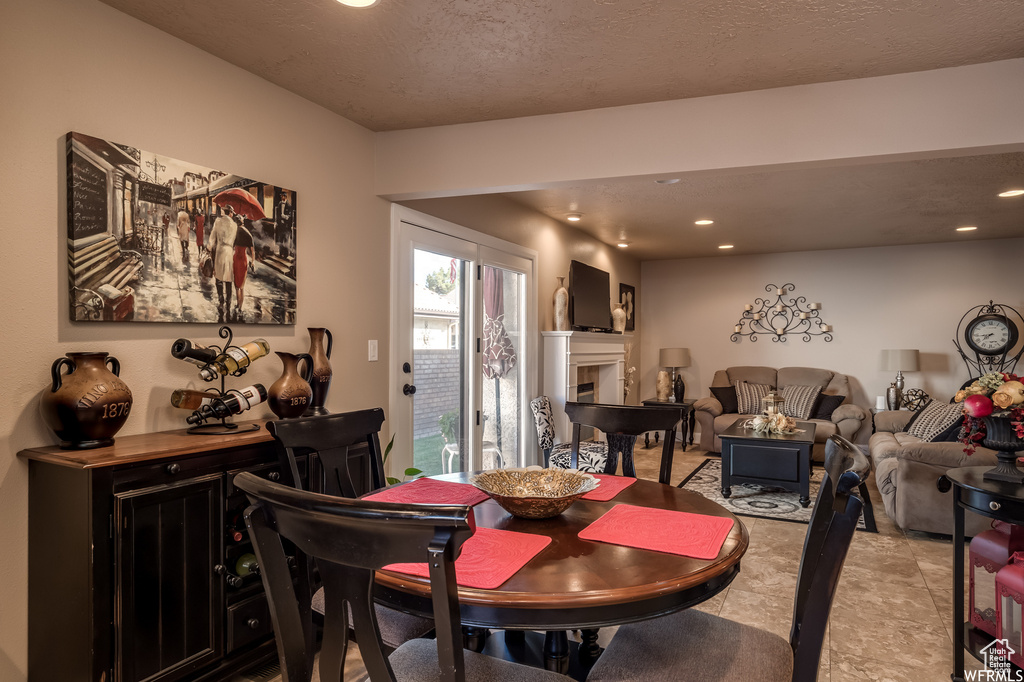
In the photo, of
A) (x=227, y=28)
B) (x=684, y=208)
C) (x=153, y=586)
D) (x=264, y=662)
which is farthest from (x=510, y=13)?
(x=684, y=208)

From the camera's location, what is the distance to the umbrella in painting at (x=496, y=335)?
4.43 m

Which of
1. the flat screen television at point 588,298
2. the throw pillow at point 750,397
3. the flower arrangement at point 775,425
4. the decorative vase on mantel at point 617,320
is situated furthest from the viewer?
the throw pillow at point 750,397

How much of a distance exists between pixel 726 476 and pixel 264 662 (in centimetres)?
380

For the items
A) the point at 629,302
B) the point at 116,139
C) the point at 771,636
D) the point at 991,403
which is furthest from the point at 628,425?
the point at 629,302

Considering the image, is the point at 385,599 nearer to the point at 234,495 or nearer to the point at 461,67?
the point at 234,495

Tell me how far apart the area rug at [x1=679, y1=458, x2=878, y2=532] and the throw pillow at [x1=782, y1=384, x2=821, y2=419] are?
3.10ft

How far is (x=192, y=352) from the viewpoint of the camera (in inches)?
86.4

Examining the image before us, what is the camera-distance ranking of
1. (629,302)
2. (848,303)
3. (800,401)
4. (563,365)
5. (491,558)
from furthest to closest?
(629,302), (848,303), (800,401), (563,365), (491,558)

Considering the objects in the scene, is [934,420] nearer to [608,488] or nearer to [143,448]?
[608,488]

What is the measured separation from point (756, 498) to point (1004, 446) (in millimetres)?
2763

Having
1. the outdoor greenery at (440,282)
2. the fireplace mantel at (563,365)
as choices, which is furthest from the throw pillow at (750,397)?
the outdoor greenery at (440,282)

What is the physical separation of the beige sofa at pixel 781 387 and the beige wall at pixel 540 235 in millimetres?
1716

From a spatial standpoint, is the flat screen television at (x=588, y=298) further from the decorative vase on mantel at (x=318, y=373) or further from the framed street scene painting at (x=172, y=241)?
the framed street scene painting at (x=172, y=241)

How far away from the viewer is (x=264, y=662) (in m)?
2.27
